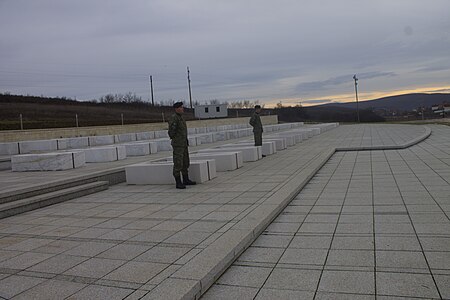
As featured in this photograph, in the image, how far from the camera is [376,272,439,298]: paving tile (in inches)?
133

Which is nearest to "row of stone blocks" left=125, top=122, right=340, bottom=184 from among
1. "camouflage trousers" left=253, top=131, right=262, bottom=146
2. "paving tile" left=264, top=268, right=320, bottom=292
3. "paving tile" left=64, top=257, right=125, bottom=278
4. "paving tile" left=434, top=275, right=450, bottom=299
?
"camouflage trousers" left=253, top=131, right=262, bottom=146

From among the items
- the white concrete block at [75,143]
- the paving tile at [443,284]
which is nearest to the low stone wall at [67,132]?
the white concrete block at [75,143]

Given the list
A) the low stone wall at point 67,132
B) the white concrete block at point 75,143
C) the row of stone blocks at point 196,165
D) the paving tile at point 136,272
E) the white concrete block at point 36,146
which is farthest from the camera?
the low stone wall at point 67,132

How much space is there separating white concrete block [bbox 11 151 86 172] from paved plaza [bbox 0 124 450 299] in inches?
136

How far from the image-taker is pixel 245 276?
3979mm

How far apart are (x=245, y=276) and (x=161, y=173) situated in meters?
5.60

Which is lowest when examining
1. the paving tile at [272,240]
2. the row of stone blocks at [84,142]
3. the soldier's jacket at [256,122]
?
the paving tile at [272,240]

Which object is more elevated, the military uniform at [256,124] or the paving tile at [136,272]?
the military uniform at [256,124]

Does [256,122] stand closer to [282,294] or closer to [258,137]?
[258,137]

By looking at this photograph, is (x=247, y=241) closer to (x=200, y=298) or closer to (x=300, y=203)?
(x=200, y=298)

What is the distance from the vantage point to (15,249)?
16.0ft

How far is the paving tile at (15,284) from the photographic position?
3.56m

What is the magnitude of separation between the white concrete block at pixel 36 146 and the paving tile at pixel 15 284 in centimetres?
1472

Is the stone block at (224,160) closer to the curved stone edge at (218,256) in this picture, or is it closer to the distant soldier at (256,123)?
the distant soldier at (256,123)
